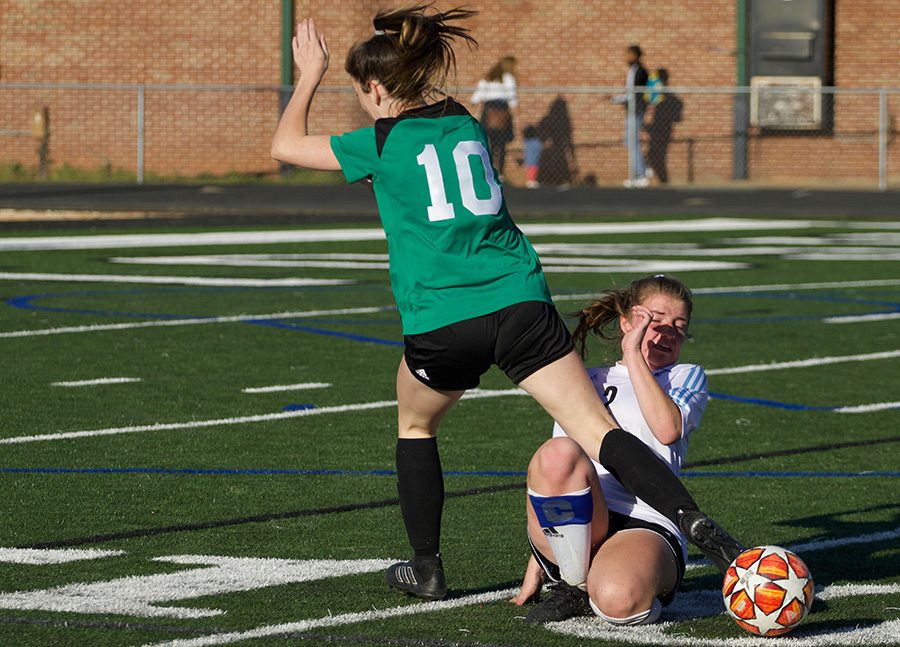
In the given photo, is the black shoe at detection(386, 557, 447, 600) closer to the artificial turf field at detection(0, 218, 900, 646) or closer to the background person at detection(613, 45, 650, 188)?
the artificial turf field at detection(0, 218, 900, 646)

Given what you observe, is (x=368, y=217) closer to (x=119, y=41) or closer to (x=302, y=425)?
Result: (x=119, y=41)

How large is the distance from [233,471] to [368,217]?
1775cm

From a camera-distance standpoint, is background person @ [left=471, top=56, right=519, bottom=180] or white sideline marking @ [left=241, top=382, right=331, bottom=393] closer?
white sideline marking @ [left=241, top=382, right=331, bottom=393]

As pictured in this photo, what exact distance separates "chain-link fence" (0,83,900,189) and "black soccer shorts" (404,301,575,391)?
1056 inches

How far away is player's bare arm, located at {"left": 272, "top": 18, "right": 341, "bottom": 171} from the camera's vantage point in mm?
5473

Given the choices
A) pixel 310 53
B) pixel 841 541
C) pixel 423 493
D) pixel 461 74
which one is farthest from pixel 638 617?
pixel 461 74

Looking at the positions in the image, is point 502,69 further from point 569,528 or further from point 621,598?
point 621,598

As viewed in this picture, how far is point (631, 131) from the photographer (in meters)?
31.4

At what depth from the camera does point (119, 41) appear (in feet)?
110

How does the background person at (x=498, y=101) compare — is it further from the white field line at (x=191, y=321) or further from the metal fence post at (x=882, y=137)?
the white field line at (x=191, y=321)

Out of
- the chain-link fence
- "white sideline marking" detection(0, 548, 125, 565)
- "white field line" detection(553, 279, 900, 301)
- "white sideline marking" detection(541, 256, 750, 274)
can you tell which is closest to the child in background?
the chain-link fence

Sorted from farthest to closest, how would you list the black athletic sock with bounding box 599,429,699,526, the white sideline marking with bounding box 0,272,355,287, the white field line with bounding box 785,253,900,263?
1. the white field line with bounding box 785,253,900,263
2. the white sideline marking with bounding box 0,272,355,287
3. the black athletic sock with bounding box 599,429,699,526

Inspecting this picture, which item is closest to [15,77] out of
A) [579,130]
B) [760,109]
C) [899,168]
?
[579,130]

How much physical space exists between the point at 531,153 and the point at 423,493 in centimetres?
2633
